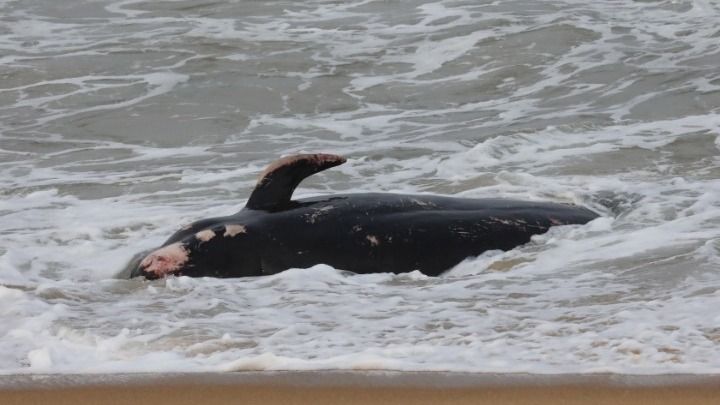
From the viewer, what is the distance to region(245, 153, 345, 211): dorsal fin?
6395 millimetres

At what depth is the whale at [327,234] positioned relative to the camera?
6.20m

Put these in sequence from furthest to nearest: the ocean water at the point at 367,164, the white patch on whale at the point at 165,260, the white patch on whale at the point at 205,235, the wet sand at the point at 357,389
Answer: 1. the white patch on whale at the point at 205,235
2. the white patch on whale at the point at 165,260
3. the ocean water at the point at 367,164
4. the wet sand at the point at 357,389

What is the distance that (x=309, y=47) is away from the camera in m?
15.8

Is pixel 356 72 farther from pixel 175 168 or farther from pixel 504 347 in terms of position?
pixel 504 347

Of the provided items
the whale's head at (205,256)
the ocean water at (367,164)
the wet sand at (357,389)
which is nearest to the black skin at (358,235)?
the whale's head at (205,256)

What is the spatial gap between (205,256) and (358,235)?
2.49 feet

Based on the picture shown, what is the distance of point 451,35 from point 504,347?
11473 millimetres

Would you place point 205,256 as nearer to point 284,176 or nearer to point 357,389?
point 284,176

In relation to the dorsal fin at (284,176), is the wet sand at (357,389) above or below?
below

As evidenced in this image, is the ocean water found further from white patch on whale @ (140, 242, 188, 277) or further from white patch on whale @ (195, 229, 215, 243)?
white patch on whale @ (195, 229, 215, 243)

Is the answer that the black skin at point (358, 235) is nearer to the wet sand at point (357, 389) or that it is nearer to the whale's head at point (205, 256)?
the whale's head at point (205, 256)

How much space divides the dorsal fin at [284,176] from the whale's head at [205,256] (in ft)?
0.95

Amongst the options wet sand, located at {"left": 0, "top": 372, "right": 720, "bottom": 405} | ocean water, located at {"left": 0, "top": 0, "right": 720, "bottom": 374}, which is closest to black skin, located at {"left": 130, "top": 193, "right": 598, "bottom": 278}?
ocean water, located at {"left": 0, "top": 0, "right": 720, "bottom": 374}

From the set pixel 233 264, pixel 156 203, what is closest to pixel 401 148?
pixel 156 203
